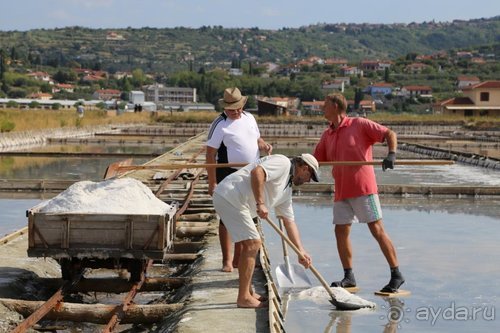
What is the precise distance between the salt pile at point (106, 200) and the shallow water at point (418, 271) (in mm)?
1306

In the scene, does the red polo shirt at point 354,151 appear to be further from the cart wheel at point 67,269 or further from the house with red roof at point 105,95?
the house with red roof at point 105,95

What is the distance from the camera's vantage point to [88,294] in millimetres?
7926

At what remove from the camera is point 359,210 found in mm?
7410

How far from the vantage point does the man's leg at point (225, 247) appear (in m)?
7.37

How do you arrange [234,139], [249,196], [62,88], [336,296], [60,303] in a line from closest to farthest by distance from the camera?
[249,196]
[60,303]
[336,296]
[234,139]
[62,88]

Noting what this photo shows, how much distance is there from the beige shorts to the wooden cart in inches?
41.2

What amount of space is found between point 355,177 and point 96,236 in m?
1.97

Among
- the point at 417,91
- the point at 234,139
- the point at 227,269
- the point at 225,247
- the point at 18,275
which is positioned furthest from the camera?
the point at 417,91

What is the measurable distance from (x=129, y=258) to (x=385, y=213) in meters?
7.80

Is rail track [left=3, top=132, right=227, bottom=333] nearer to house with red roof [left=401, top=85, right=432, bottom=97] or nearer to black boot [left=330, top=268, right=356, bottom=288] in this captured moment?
black boot [left=330, top=268, right=356, bottom=288]

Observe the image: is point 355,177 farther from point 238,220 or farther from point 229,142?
point 238,220

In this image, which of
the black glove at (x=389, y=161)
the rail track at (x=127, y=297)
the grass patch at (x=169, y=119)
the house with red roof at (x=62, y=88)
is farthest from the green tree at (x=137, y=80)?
the black glove at (x=389, y=161)

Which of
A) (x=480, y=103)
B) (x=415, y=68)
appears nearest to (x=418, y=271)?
(x=480, y=103)

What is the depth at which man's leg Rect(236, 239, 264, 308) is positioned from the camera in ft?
20.1
